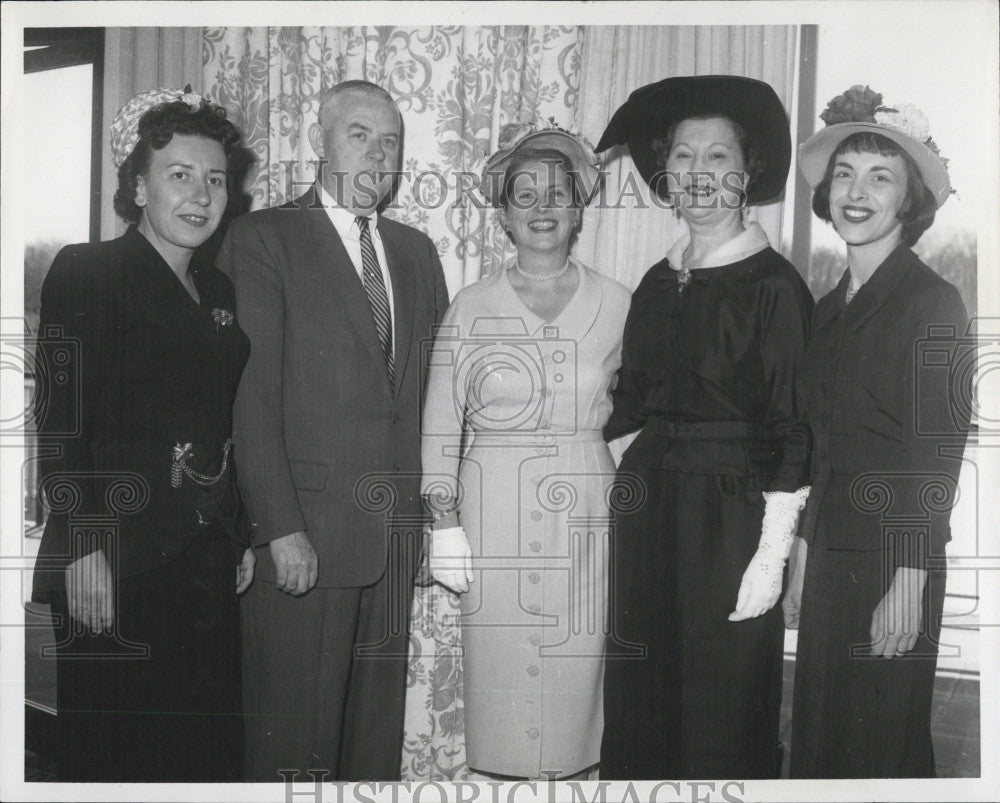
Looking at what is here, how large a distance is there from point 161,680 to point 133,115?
1.41m

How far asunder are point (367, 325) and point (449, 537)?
564 mm

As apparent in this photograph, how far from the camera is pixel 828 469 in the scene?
226 centimetres

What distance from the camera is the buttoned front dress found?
7.43 ft

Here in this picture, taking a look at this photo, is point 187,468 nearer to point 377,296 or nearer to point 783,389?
point 377,296

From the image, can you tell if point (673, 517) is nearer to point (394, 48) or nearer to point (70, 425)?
point (394, 48)

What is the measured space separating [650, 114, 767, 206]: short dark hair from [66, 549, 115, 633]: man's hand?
1743 mm

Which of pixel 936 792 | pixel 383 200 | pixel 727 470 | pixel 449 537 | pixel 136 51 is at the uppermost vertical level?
pixel 136 51

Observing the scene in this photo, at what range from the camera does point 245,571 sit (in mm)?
2262

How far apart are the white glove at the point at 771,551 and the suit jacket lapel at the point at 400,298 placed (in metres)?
0.96

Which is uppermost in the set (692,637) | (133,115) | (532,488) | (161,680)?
(133,115)

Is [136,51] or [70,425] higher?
[136,51]

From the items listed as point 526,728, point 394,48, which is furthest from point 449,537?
point 394,48

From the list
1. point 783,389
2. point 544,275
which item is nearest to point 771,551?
point 783,389

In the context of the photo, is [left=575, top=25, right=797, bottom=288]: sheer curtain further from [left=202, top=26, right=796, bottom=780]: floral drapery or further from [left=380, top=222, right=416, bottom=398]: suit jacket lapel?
[left=380, top=222, right=416, bottom=398]: suit jacket lapel
